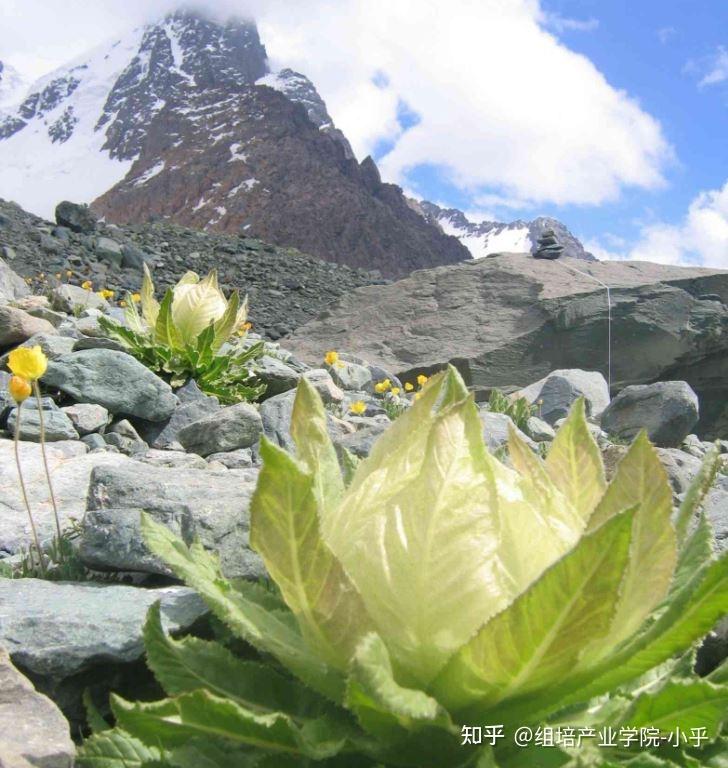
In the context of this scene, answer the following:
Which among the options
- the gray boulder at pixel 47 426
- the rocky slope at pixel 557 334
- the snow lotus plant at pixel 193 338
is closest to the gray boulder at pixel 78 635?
the gray boulder at pixel 47 426

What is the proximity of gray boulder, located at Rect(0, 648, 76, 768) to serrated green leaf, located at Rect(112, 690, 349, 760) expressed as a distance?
0.61 ft

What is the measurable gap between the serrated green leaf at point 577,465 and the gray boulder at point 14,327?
4868mm

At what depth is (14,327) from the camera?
5.49m

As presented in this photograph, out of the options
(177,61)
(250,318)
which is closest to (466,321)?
(250,318)

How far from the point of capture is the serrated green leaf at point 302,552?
42.5 inches

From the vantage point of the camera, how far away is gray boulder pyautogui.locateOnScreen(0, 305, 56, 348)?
5.43 m

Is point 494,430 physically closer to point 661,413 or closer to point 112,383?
point 112,383

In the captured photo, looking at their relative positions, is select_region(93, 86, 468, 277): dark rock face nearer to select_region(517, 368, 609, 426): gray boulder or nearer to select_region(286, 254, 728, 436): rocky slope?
select_region(286, 254, 728, 436): rocky slope

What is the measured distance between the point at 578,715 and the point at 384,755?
32cm

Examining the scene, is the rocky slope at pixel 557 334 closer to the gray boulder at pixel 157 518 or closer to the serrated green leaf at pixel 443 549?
the gray boulder at pixel 157 518

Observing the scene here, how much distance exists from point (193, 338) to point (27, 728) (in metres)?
4.15

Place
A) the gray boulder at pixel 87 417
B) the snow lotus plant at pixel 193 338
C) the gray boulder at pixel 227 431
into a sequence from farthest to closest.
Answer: the snow lotus plant at pixel 193 338, the gray boulder at pixel 87 417, the gray boulder at pixel 227 431

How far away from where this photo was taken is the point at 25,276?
1330cm

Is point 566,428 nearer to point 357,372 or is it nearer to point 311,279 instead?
point 357,372
